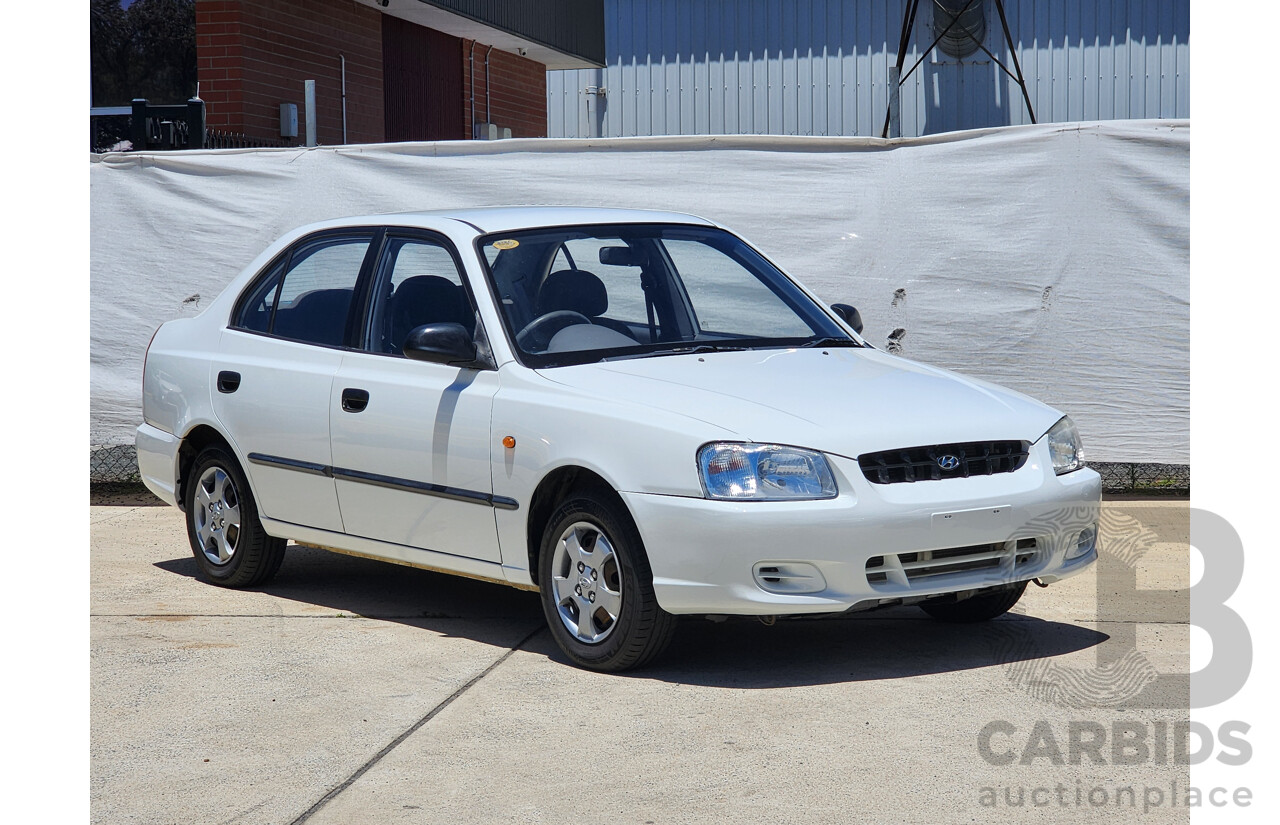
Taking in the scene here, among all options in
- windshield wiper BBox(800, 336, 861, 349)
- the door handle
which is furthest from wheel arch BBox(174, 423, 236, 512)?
windshield wiper BBox(800, 336, 861, 349)

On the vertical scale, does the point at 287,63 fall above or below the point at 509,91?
below

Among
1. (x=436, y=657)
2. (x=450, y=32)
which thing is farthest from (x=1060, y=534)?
(x=450, y=32)

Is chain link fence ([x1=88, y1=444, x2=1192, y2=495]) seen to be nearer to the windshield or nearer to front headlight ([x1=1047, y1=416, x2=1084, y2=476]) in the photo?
the windshield

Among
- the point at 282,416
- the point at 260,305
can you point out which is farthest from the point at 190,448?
the point at 282,416

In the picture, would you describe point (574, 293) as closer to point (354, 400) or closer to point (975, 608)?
point (354, 400)

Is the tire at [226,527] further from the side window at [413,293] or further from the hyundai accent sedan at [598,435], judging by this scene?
the side window at [413,293]

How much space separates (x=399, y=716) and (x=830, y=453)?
66.3 inches

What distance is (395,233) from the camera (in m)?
6.77

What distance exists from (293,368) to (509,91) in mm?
16830

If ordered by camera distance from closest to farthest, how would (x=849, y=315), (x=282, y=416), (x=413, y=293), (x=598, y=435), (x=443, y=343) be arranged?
(x=598, y=435)
(x=443, y=343)
(x=413, y=293)
(x=282, y=416)
(x=849, y=315)

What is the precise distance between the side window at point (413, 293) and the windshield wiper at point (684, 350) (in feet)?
2.45

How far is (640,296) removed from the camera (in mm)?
6664

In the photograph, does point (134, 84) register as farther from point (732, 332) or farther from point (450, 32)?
point (732, 332)

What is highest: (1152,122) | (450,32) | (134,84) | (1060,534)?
(450,32)
